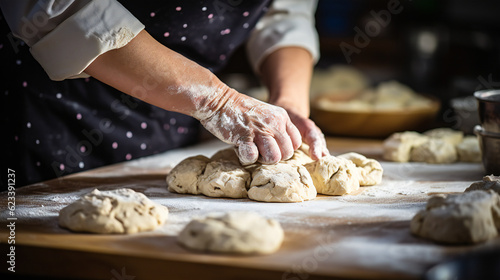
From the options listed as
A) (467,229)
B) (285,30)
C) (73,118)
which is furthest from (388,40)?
(467,229)

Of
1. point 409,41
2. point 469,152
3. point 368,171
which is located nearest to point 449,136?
point 469,152

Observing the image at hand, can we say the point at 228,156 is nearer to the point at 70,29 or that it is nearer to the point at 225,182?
the point at 225,182

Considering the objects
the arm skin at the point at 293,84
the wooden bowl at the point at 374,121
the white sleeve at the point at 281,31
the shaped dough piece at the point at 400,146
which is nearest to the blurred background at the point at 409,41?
the wooden bowl at the point at 374,121

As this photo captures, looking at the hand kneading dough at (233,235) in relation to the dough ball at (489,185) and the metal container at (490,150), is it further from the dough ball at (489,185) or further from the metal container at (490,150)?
the metal container at (490,150)

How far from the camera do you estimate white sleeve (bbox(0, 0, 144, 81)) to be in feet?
5.03

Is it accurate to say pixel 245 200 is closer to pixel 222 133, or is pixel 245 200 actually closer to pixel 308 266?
pixel 222 133

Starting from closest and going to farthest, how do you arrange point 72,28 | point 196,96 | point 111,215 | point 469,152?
1. point 111,215
2. point 72,28
3. point 196,96
4. point 469,152

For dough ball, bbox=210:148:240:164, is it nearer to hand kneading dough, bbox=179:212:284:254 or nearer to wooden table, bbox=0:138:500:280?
wooden table, bbox=0:138:500:280

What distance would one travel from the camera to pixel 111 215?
1.39 m

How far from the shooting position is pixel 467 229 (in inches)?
50.6

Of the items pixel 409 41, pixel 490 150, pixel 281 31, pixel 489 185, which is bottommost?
pixel 489 185

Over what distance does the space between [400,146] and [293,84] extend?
1.65 feet

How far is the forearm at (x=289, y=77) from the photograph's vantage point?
2.20 meters

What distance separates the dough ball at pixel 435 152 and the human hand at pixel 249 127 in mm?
729
